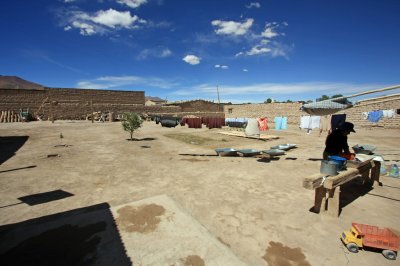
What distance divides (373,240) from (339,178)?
1.30 m

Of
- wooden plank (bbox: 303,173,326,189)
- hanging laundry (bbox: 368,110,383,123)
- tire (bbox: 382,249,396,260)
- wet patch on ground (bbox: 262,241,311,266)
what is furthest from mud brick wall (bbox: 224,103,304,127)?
wet patch on ground (bbox: 262,241,311,266)

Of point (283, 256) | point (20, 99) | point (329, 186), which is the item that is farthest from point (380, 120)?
point (20, 99)

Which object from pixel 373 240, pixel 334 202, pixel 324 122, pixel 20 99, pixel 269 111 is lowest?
pixel 373 240

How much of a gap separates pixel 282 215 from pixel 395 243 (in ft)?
6.29

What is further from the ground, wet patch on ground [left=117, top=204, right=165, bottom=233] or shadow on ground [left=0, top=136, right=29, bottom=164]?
shadow on ground [left=0, top=136, right=29, bottom=164]

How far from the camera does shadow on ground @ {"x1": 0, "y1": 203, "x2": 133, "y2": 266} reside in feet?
11.3

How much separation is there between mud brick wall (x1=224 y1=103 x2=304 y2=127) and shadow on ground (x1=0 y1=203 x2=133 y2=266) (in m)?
29.9

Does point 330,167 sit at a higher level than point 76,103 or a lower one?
lower

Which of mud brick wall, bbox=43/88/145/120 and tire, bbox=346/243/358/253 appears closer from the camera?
tire, bbox=346/243/358/253

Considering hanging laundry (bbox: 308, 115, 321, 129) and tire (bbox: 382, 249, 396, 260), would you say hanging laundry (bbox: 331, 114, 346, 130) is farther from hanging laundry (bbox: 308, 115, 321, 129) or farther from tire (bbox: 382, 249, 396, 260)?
tire (bbox: 382, 249, 396, 260)

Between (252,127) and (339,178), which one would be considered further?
(252,127)

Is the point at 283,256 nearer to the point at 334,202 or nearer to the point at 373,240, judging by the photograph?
the point at 373,240

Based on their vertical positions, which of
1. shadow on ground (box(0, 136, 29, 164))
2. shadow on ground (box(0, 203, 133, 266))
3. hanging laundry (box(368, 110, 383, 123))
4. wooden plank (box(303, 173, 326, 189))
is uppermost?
hanging laundry (box(368, 110, 383, 123))

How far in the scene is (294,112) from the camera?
31172mm
